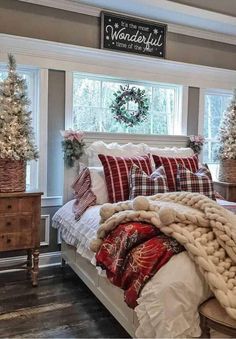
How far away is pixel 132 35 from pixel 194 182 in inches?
73.2

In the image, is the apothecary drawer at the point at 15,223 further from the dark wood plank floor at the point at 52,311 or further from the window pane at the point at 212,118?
the window pane at the point at 212,118

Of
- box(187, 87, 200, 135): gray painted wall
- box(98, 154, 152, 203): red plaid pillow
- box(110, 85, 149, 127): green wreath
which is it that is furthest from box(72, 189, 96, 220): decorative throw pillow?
box(187, 87, 200, 135): gray painted wall

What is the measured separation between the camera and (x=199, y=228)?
190cm

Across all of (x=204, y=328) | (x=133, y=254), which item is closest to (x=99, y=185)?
(x=133, y=254)

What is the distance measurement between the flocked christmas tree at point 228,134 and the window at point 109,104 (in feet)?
1.80

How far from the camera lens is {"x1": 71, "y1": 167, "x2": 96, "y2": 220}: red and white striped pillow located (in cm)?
300

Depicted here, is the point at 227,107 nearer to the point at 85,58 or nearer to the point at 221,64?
the point at 221,64

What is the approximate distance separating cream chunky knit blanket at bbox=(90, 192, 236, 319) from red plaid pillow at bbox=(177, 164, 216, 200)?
0.89 metres

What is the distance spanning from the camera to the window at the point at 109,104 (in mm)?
3879

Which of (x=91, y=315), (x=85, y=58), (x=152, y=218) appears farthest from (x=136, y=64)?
(x=91, y=315)

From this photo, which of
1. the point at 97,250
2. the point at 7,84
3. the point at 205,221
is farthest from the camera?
the point at 7,84

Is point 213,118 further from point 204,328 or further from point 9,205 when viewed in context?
point 204,328

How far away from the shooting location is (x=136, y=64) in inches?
157

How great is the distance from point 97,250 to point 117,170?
100 cm
